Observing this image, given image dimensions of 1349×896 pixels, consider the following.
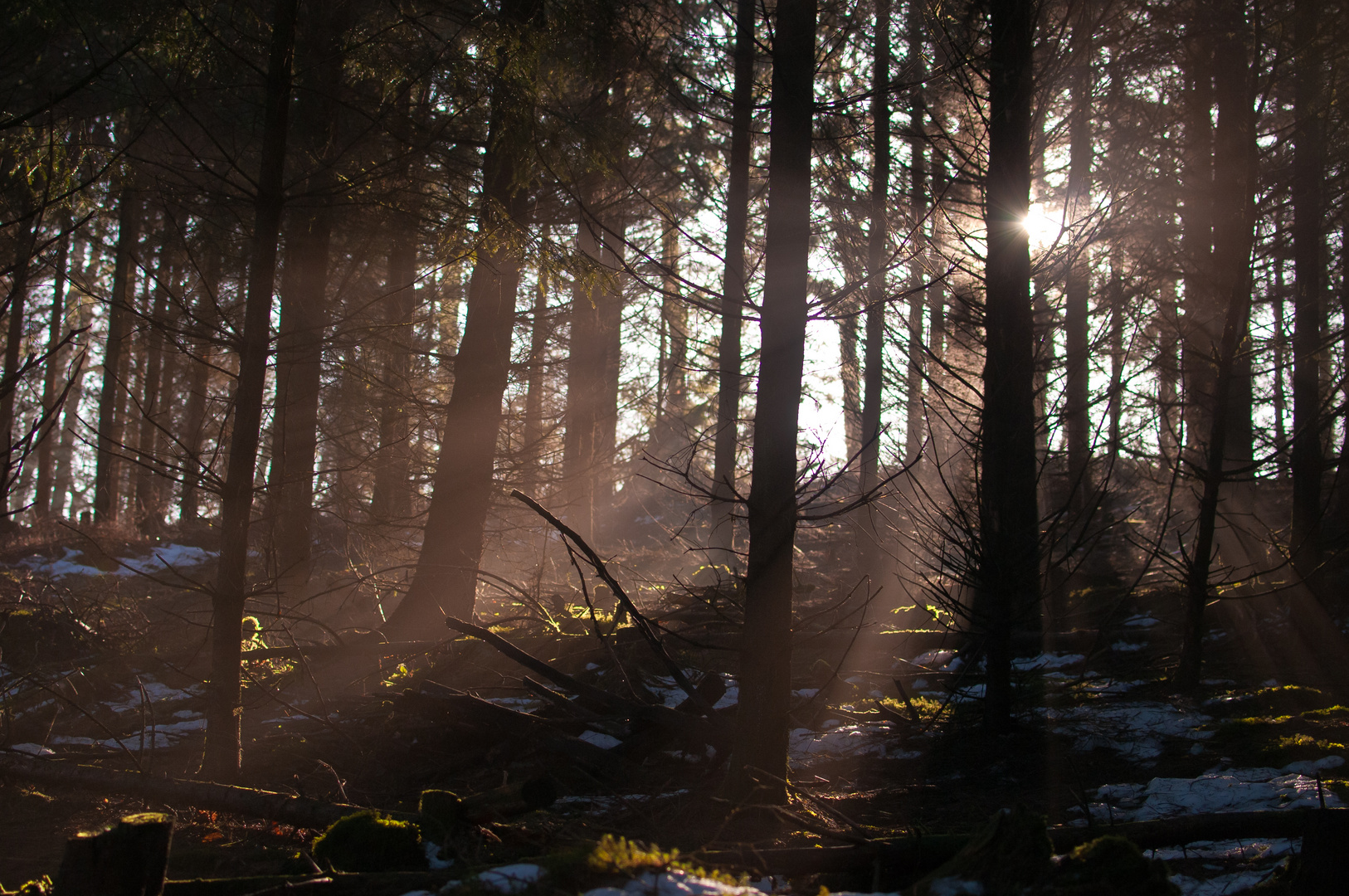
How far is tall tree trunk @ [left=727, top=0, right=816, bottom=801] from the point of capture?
14.0 ft

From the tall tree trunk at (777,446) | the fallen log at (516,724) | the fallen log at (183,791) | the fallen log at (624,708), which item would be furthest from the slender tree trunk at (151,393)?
the tall tree trunk at (777,446)

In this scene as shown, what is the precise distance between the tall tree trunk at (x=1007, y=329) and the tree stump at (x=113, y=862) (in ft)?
16.8

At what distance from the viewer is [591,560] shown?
463cm

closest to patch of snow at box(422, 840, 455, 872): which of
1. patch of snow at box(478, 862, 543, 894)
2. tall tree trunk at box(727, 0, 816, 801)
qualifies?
patch of snow at box(478, 862, 543, 894)

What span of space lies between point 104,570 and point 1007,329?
1450cm

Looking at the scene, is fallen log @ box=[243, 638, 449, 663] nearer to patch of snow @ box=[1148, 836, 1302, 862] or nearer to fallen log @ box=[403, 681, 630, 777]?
fallen log @ box=[403, 681, 630, 777]

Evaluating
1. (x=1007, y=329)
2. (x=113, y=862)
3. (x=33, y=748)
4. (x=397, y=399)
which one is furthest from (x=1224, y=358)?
(x=33, y=748)

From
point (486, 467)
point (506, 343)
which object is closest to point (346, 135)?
point (506, 343)

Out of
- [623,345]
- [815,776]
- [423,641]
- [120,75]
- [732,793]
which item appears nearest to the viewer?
[732,793]

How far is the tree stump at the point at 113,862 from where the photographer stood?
8.32 ft

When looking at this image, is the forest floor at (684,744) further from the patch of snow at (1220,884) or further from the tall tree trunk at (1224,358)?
the tall tree trunk at (1224,358)

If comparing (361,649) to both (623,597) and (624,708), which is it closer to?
(624,708)

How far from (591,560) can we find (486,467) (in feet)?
14.3

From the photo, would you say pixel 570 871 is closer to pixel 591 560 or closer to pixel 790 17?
pixel 591 560
